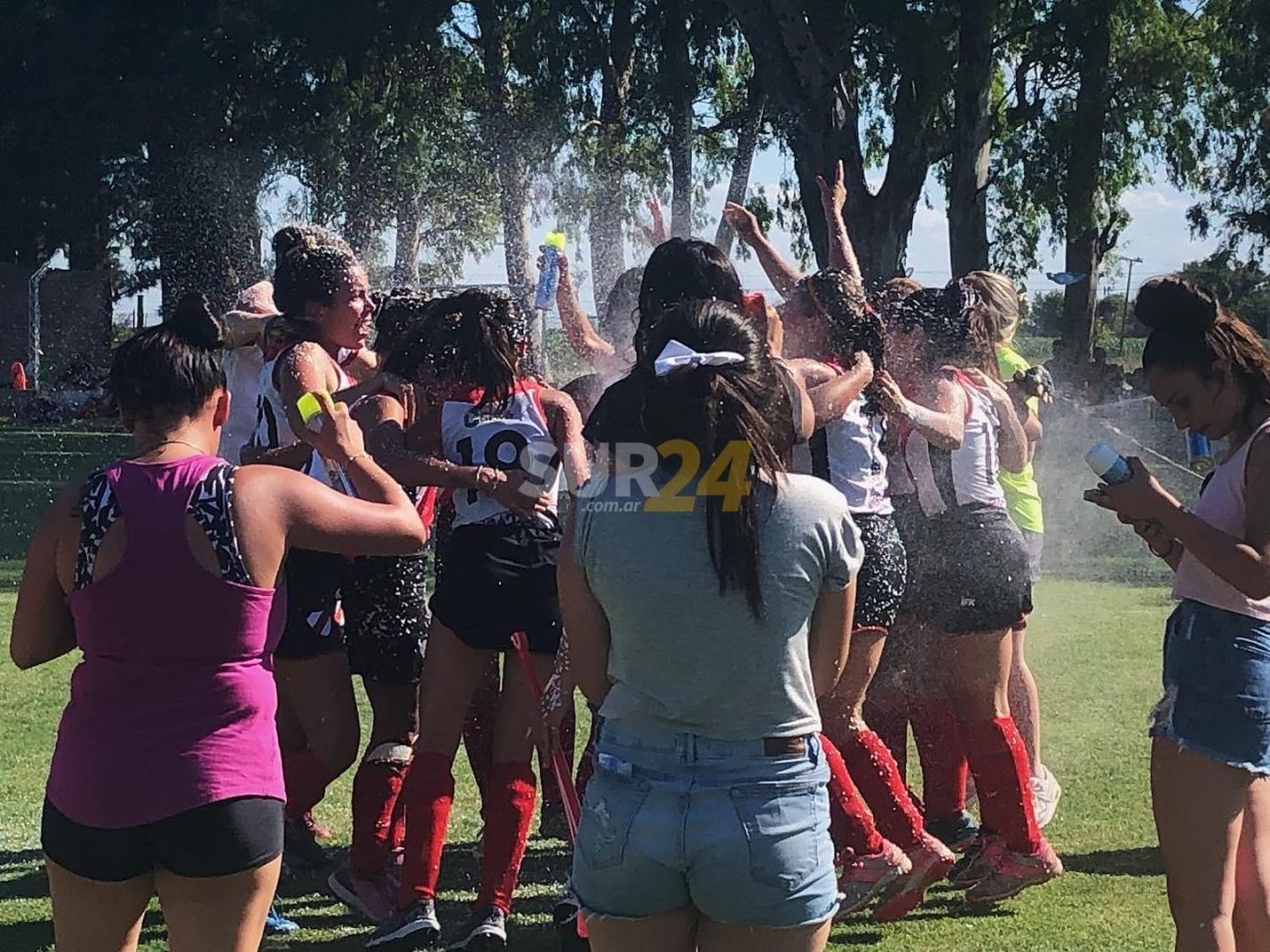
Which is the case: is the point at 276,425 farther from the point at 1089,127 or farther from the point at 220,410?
the point at 1089,127

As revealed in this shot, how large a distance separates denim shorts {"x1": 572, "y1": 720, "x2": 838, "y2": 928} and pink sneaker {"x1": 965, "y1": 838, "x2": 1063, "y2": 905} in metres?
2.26

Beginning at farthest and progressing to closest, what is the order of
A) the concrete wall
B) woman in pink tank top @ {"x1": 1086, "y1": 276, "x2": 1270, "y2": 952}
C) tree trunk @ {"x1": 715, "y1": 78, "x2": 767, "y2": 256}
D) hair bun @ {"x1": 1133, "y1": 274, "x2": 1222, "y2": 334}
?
the concrete wall → tree trunk @ {"x1": 715, "y1": 78, "x2": 767, "y2": 256} → hair bun @ {"x1": 1133, "y1": 274, "x2": 1222, "y2": 334} → woman in pink tank top @ {"x1": 1086, "y1": 276, "x2": 1270, "y2": 952}

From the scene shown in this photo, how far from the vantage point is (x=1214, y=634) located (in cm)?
321

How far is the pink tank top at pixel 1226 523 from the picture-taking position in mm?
3191

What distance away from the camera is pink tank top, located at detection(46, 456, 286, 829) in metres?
2.73

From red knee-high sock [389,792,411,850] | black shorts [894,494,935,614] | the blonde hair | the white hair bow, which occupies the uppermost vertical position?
the blonde hair

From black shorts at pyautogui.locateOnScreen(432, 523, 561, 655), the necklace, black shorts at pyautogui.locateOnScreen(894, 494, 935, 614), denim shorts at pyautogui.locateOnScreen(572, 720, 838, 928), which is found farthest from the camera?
black shorts at pyautogui.locateOnScreen(894, 494, 935, 614)

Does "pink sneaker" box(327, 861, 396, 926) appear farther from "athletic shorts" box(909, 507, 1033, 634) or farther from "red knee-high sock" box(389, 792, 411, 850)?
"athletic shorts" box(909, 507, 1033, 634)

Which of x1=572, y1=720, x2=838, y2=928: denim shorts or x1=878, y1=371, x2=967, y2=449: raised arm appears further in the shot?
x1=878, y1=371, x2=967, y2=449: raised arm

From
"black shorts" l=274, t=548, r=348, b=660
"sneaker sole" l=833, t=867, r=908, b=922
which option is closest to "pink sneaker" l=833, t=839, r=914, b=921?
"sneaker sole" l=833, t=867, r=908, b=922

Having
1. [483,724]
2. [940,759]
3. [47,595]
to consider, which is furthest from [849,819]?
[47,595]

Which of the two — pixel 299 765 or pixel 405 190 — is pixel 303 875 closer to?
pixel 299 765

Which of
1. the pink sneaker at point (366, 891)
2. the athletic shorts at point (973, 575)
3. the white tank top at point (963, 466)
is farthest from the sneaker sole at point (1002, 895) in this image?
the pink sneaker at point (366, 891)

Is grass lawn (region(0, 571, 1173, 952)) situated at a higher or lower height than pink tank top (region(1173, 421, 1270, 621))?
lower
